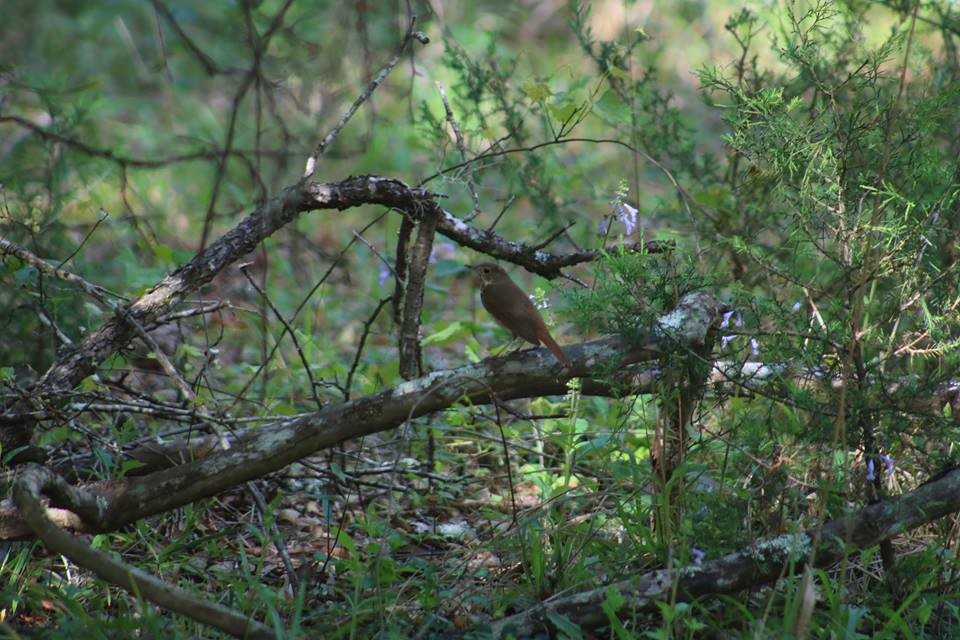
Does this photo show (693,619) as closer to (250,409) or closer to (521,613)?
(521,613)

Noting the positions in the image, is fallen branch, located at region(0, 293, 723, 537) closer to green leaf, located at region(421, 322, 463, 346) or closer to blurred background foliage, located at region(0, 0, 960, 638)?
blurred background foliage, located at region(0, 0, 960, 638)

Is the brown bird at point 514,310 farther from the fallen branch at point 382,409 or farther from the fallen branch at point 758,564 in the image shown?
the fallen branch at point 758,564

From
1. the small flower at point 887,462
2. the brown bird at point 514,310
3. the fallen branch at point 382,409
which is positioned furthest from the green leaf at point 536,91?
the small flower at point 887,462

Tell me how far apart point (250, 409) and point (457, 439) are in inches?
37.9

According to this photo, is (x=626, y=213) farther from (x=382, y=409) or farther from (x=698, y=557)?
(x=698, y=557)

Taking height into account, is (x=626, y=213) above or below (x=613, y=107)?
below

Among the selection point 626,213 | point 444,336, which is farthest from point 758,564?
point 444,336

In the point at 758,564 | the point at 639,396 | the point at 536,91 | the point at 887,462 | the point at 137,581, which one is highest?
the point at 536,91

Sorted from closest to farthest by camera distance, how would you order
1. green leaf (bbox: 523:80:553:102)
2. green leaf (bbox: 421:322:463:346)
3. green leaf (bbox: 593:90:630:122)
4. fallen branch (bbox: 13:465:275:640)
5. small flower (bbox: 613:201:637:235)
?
1. fallen branch (bbox: 13:465:275:640)
2. small flower (bbox: 613:201:637:235)
3. green leaf (bbox: 523:80:553:102)
4. green leaf (bbox: 593:90:630:122)
5. green leaf (bbox: 421:322:463:346)

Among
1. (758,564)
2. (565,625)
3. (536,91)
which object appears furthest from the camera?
(536,91)

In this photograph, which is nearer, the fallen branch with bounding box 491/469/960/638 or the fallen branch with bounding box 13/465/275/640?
the fallen branch with bounding box 13/465/275/640

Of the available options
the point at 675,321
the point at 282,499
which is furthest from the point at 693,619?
the point at 282,499

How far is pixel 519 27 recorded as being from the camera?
38.3ft

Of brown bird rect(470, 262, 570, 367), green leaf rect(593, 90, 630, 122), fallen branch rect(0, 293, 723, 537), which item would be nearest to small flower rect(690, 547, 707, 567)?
fallen branch rect(0, 293, 723, 537)
